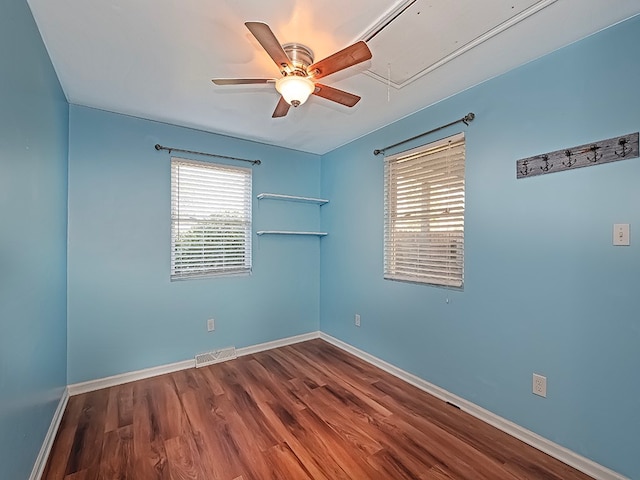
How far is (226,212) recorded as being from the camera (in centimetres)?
334

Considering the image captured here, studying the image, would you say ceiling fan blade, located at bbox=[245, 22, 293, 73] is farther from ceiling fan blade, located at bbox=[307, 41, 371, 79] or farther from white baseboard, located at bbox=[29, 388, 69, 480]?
white baseboard, located at bbox=[29, 388, 69, 480]

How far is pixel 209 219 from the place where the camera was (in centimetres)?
323

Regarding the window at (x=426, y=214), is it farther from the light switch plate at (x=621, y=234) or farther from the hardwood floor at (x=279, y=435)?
the hardwood floor at (x=279, y=435)

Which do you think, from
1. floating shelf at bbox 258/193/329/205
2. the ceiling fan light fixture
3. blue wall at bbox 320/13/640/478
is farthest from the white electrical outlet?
floating shelf at bbox 258/193/329/205

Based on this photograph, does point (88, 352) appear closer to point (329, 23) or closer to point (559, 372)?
point (329, 23)

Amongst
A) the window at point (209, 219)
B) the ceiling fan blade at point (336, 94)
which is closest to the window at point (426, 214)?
the ceiling fan blade at point (336, 94)

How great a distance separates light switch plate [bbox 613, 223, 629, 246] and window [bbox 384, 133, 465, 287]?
87 cm

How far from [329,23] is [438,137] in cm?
136

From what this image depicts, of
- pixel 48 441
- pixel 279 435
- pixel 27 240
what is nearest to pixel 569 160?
pixel 279 435

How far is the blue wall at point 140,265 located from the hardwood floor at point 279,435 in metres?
0.42

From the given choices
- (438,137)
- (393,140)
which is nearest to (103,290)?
(393,140)

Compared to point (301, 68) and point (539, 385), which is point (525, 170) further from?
point (301, 68)

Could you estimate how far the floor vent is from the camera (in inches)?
122

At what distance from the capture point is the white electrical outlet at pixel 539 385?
6.16ft
